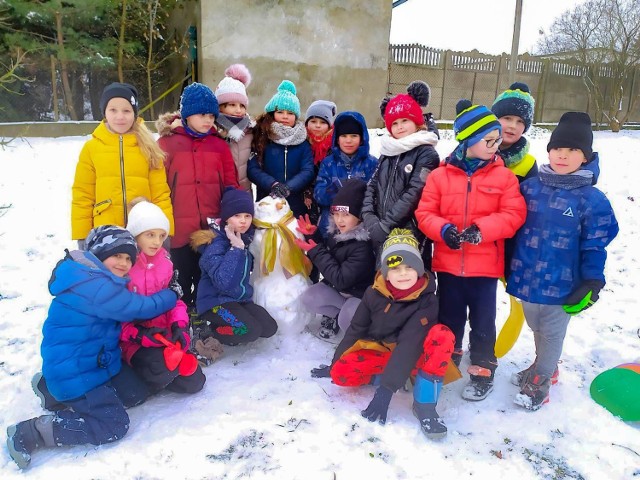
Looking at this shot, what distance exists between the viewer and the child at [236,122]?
397 cm

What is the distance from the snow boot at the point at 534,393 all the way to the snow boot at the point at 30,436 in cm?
270

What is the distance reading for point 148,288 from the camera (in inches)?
121

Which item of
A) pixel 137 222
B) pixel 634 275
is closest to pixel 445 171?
pixel 137 222

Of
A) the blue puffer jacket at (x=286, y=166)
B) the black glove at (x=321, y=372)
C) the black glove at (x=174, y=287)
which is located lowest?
the black glove at (x=321, y=372)

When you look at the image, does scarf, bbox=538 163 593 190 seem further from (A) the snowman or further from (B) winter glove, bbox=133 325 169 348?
(B) winter glove, bbox=133 325 169 348

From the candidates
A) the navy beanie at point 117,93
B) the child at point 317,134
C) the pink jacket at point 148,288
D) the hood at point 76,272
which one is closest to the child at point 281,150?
the child at point 317,134

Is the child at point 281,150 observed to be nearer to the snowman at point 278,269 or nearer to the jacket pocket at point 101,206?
the snowman at point 278,269

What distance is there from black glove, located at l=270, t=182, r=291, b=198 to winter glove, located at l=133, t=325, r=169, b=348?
145cm

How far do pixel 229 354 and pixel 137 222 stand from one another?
1.21m

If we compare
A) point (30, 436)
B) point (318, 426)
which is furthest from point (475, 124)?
point (30, 436)

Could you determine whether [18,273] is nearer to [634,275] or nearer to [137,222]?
[137,222]

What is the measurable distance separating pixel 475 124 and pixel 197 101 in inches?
78.5

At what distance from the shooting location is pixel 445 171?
10.2 feet

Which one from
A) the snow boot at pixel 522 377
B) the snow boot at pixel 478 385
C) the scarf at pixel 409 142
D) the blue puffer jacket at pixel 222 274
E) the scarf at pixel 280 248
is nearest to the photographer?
the snow boot at pixel 478 385
